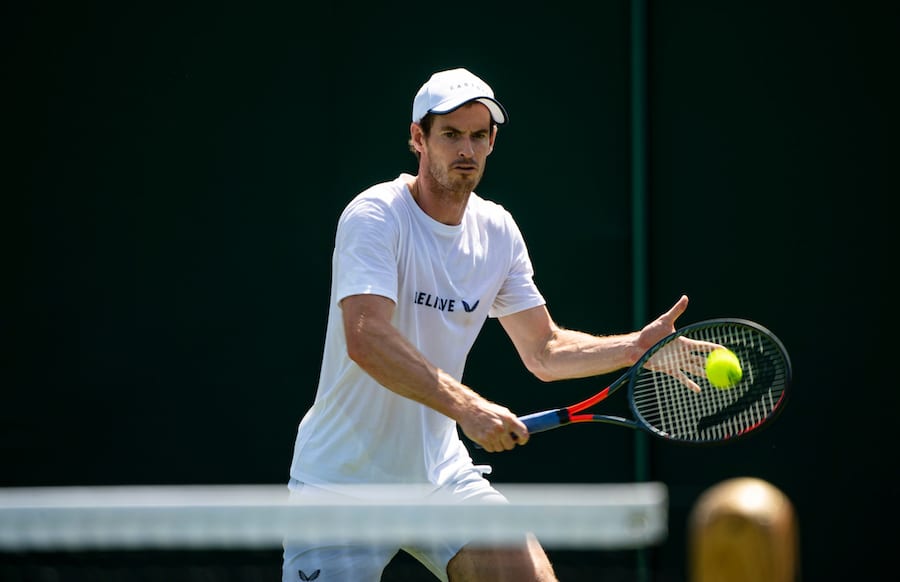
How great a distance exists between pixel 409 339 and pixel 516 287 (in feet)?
1.58

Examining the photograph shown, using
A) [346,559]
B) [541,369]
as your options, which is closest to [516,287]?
[541,369]

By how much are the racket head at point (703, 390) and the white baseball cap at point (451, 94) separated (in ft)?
2.73

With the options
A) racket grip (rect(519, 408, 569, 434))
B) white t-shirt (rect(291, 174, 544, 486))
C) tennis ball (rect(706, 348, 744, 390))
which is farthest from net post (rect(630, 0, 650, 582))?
racket grip (rect(519, 408, 569, 434))

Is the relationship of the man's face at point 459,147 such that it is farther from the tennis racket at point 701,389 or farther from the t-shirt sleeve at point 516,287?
the tennis racket at point 701,389

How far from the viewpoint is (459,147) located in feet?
11.8

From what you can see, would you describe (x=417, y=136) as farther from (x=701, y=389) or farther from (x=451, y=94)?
(x=701, y=389)

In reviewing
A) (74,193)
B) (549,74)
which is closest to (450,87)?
(549,74)

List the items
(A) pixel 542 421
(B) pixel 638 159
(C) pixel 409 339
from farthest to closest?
1. (B) pixel 638 159
2. (C) pixel 409 339
3. (A) pixel 542 421

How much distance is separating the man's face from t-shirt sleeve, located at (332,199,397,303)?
207 millimetres

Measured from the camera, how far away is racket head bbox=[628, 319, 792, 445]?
141 inches

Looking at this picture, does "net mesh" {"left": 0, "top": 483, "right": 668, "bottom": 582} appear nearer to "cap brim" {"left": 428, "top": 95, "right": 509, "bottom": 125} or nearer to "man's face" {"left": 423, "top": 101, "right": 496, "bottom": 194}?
"man's face" {"left": 423, "top": 101, "right": 496, "bottom": 194}

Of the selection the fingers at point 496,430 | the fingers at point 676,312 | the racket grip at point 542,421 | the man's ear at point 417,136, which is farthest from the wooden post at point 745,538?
the man's ear at point 417,136

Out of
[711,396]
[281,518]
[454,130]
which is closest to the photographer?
[281,518]

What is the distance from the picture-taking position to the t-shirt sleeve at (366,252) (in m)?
3.33
